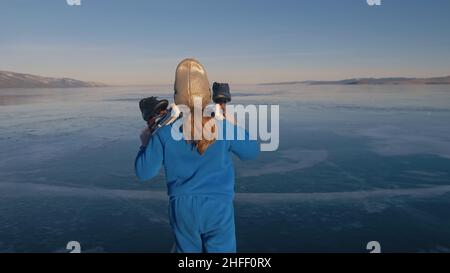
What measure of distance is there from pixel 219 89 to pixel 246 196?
10.6ft

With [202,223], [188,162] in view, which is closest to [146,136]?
[188,162]

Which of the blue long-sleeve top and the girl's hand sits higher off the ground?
the girl's hand

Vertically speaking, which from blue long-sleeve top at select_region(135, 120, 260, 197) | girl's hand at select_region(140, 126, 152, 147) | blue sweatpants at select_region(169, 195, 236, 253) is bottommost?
blue sweatpants at select_region(169, 195, 236, 253)

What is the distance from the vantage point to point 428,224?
158 inches

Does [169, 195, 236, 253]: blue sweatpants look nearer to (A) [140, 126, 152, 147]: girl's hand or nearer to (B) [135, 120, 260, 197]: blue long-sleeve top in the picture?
(B) [135, 120, 260, 197]: blue long-sleeve top

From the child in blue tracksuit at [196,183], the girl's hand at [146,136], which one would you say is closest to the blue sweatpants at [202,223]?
the child in blue tracksuit at [196,183]

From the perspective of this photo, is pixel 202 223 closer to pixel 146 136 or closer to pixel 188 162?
pixel 188 162

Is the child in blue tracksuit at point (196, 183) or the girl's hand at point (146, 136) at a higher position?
the girl's hand at point (146, 136)

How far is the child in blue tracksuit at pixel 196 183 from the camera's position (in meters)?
1.60

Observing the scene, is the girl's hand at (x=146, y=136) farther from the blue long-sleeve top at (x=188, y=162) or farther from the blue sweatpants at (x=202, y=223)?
the blue sweatpants at (x=202, y=223)

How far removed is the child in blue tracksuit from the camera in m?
1.60

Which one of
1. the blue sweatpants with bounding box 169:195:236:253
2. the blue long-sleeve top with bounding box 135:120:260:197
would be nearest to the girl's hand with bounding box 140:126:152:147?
the blue long-sleeve top with bounding box 135:120:260:197

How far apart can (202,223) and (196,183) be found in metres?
0.18

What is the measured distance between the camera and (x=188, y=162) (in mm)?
1603
